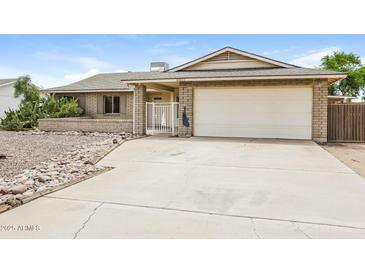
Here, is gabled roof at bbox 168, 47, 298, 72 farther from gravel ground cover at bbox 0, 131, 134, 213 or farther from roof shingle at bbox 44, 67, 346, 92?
gravel ground cover at bbox 0, 131, 134, 213

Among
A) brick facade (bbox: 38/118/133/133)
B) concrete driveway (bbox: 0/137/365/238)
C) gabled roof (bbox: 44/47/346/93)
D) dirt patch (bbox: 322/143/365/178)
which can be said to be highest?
gabled roof (bbox: 44/47/346/93)

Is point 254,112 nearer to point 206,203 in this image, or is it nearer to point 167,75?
point 167,75

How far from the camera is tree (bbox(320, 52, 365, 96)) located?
34281 millimetres

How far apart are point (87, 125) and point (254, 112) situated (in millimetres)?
8749

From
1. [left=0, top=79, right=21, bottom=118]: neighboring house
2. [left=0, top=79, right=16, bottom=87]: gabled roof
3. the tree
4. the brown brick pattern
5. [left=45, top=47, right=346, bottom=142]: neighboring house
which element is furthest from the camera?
the tree

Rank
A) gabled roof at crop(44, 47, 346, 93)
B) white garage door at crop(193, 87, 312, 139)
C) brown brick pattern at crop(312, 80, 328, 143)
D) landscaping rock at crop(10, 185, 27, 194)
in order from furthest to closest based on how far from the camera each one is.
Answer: white garage door at crop(193, 87, 312, 139)
brown brick pattern at crop(312, 80, 328, 143)
gabled roof at crop(44, 47, 346, 93)
landscaping rock at crop(10, 185, 27, 194)

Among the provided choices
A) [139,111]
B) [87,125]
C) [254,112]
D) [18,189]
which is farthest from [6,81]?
[18,189]

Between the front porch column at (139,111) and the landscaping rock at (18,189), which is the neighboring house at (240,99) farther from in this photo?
the landscaping rock at (18,189)

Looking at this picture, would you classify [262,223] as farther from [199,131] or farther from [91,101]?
[91,101]

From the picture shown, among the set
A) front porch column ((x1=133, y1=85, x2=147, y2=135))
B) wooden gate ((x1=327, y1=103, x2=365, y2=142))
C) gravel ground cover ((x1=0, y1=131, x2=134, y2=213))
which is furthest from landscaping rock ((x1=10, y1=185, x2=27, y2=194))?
wooden gate ((x1=327, y1=103, x2=365, y2=142))

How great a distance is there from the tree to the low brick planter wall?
27.0 meters

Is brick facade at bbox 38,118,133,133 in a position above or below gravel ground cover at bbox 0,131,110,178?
above

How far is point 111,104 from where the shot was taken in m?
21.5

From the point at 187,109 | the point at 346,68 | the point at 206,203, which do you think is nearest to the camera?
the point at 206,203
